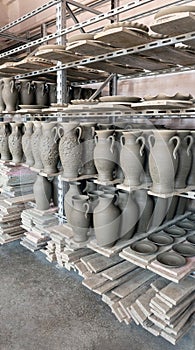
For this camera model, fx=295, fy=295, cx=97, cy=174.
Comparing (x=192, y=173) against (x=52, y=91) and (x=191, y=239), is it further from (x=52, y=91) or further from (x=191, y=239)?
Result: (x=52, y=91)

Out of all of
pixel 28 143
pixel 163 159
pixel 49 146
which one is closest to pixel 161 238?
pixel 163 159

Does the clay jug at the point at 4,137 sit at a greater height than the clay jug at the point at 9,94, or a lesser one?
lesser

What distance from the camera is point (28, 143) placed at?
2357 mm

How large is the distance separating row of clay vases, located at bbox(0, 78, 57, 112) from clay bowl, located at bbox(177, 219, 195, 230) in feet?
5.14

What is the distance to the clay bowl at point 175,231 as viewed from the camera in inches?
78.3

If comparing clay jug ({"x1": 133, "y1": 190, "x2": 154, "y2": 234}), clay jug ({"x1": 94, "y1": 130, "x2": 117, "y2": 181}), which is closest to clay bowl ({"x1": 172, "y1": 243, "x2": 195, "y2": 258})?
clay jug ({"x1": 133, "y1": 190, "x2": 154, "y2": 234})

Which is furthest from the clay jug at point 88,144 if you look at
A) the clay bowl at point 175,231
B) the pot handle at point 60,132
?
the clay bowl at point 175,231

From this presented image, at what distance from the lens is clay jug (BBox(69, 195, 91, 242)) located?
1974mm

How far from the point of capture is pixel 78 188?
7.22 ft

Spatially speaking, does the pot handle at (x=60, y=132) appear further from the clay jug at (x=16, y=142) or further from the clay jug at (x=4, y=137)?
the clay jug at (x=4, y=137)

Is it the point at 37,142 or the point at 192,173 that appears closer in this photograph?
the point at 192,173

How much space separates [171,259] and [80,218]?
2.12 ft

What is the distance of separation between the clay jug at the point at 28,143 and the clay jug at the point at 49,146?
0.84 ft

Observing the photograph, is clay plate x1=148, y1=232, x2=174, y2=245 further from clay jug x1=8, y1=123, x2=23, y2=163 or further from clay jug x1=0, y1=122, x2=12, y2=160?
clay jug x1=0, y1=122, x2=12, y2=160
